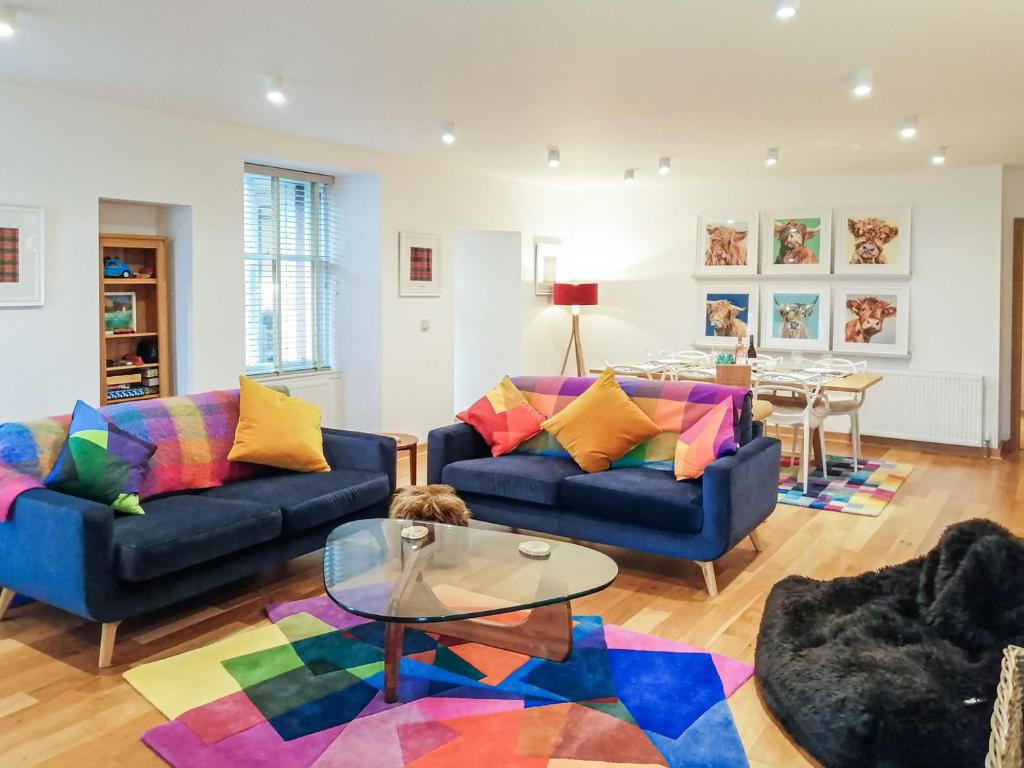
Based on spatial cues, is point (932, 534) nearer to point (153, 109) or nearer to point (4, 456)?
point (4, 456)

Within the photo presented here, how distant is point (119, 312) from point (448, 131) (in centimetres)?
239

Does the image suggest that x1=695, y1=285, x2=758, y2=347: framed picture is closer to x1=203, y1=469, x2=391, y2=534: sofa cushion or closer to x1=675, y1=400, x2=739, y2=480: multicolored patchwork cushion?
x1=675, y1=400, x2=739, y2=480: multicolored patchwork cushion

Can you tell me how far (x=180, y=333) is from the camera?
225 inches

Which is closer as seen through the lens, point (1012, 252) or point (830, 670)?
point (830, 670)

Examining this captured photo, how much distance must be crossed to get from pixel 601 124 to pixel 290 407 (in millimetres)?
2672

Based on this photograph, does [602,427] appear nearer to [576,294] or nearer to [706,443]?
[706,443]

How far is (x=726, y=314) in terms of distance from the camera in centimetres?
843

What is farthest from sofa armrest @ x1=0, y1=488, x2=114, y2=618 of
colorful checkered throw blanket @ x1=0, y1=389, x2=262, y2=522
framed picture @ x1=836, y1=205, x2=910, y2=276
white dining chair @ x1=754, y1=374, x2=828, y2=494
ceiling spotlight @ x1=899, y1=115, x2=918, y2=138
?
framed picture @ x1=836, y1=205, x2=910, y2=276

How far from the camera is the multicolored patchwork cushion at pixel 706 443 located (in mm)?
4129

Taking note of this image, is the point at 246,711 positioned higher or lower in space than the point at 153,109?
lower

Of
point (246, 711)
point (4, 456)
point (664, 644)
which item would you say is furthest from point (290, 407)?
point (664, 644)

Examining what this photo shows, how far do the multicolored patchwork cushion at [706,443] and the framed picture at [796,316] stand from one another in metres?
4.07

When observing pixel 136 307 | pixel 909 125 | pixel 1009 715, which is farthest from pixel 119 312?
pixel 1009 715

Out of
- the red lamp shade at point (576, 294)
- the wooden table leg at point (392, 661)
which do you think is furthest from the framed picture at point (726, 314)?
the wooden table leg at point (392, 661)
